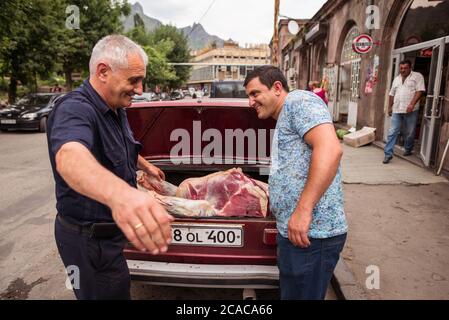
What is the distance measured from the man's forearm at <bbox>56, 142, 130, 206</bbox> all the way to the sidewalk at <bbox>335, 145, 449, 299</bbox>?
8.34 feet

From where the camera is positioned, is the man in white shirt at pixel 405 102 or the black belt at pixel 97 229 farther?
the man in white shirt at pixel 405 102

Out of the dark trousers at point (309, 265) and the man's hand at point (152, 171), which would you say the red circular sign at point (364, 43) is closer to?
the man's hand at point (152, 171)

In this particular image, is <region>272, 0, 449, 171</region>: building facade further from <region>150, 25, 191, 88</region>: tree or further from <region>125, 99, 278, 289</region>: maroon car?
<region>150, 25, 191, 88</region>: tree

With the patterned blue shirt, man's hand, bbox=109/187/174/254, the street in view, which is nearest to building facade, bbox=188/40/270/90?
the street

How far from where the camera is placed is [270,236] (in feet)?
8.40

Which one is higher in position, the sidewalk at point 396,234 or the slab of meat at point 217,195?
the slab of meat at point 217,195

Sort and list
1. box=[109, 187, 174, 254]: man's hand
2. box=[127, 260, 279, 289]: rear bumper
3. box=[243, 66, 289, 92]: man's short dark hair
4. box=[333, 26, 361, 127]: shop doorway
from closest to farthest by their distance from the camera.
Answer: box=[109, 187, 174, 254]: man's hand < box=[243, 66, 289, 92]: man's short dark hair < box=[127, 260, 279, 289]: rear bumper < box=[333, 26, 361, 127]: shop doorway

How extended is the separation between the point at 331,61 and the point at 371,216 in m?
12.9

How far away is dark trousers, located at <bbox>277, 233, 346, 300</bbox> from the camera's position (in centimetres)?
189

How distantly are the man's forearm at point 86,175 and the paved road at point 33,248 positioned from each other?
2.28 m

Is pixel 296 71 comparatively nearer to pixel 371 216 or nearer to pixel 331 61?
pixel 331 61

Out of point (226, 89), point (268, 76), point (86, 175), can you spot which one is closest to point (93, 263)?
point (86, 175)

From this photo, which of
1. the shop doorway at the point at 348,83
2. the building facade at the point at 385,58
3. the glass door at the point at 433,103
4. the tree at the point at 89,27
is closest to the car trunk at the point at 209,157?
the building facade at the point at 385,58

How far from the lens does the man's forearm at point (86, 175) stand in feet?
3.75
